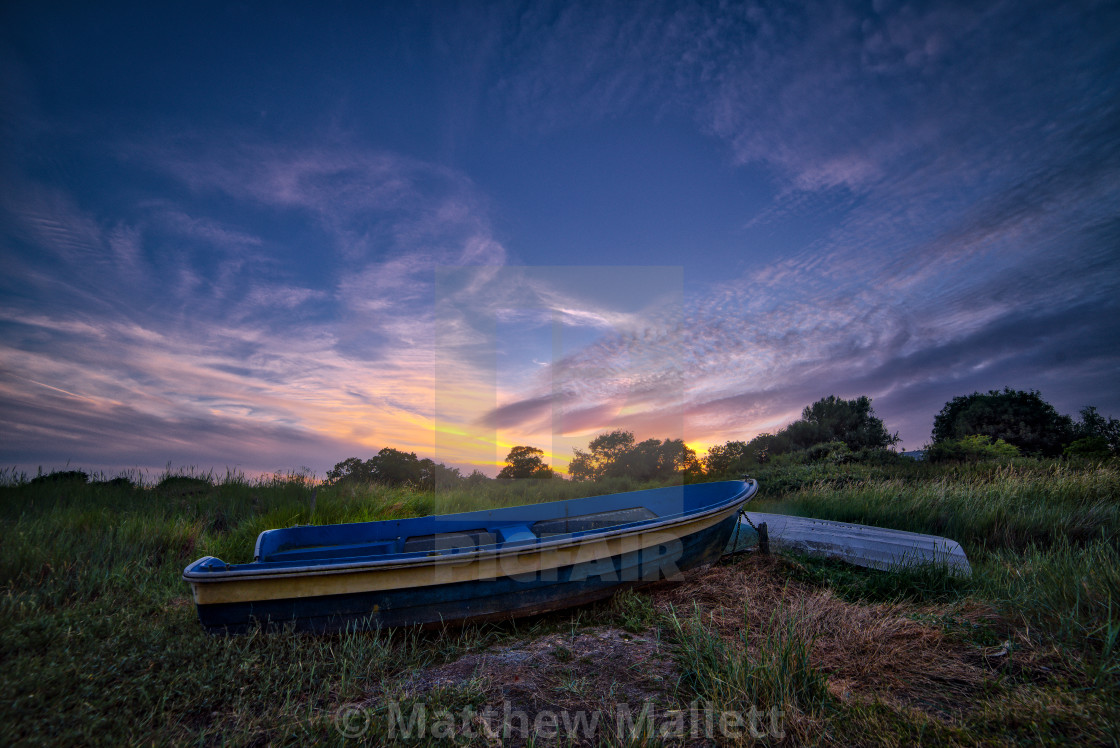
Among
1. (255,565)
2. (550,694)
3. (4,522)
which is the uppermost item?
(4,522)

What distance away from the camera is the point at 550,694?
12.8 ft

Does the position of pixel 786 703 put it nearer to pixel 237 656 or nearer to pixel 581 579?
pixel 581 579

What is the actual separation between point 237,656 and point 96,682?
3.08 ft

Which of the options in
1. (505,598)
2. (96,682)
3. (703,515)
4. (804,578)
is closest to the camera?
(96,682)

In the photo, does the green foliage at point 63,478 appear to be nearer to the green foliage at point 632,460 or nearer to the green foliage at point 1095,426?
the green foliage at point 632,460

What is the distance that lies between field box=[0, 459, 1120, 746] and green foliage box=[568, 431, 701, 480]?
14.7 m

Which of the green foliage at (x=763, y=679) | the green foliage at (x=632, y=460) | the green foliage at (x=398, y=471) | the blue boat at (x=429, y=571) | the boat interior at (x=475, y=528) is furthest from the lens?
the green foliage at (x=632, y=460)

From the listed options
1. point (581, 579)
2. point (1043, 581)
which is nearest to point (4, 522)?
point (581, 579)

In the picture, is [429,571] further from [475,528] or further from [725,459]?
[725,459]

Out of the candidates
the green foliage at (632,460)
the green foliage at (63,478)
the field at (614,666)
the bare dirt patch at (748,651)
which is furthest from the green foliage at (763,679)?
the green foliage at (632,460)

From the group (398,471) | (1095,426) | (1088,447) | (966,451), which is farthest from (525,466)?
(1095,426)

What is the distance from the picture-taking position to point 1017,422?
80.7 feet

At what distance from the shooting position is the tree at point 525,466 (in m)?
18.9

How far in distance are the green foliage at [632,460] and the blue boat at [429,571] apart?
15.0 metres
